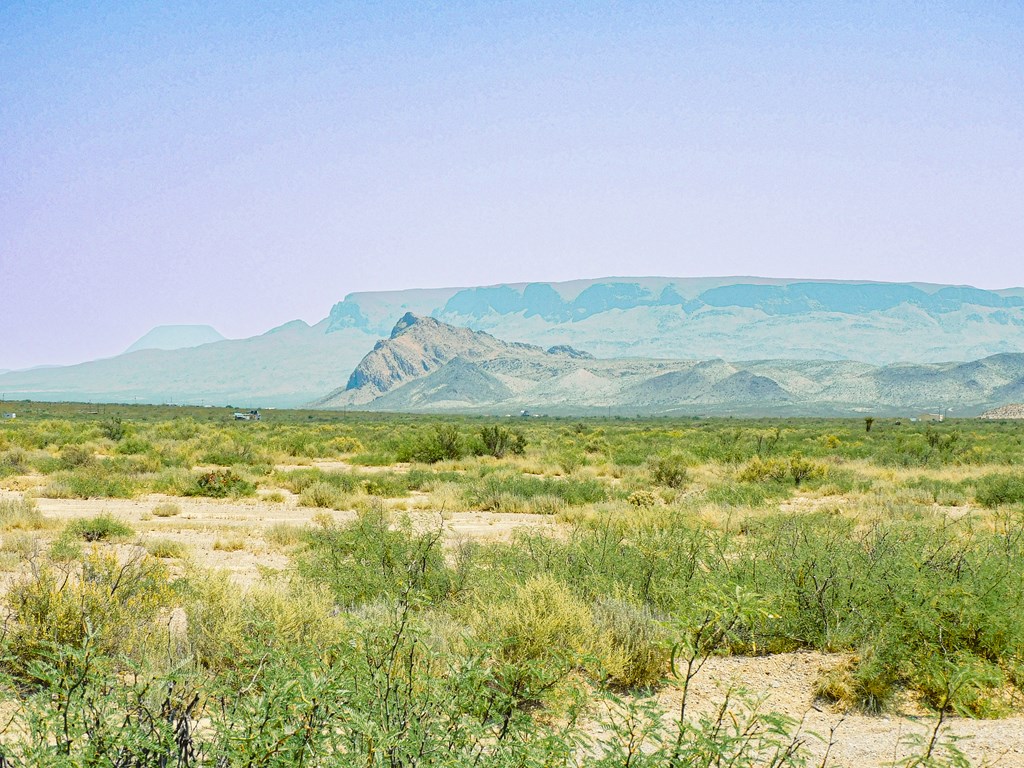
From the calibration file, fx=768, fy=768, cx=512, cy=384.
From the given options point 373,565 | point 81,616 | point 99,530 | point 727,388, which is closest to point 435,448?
point 99,530

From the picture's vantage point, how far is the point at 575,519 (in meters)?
15.0

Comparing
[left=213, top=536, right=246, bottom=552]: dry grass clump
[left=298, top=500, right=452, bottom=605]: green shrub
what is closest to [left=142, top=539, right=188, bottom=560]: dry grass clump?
[left=213, top=536, right=246, bottom=552]: dry grass clump

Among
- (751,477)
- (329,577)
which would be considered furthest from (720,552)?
(751,477)

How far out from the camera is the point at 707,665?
22.2ft

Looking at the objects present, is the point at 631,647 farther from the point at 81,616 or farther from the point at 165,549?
the point at 165,549

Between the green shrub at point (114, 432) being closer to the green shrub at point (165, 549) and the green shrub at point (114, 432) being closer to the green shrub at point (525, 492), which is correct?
the green shrub at point (525, 492)

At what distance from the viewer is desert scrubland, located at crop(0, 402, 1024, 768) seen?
11.4 ft

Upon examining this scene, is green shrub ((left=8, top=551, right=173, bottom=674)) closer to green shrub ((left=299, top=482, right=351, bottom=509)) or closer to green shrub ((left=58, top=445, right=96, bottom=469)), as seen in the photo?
green shrub ((left=299, top=482, right=351, bottom=509))

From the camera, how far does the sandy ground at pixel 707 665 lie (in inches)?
200

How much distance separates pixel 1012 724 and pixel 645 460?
2155 cm

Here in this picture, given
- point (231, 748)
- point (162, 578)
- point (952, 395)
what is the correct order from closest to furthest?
point (231, 748) < point (162, 578) < point (952, 395)

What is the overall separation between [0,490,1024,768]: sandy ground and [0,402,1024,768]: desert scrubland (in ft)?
0.13

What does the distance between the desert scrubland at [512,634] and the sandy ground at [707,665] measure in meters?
0.04

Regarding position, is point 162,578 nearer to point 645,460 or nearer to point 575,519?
point 575,519
